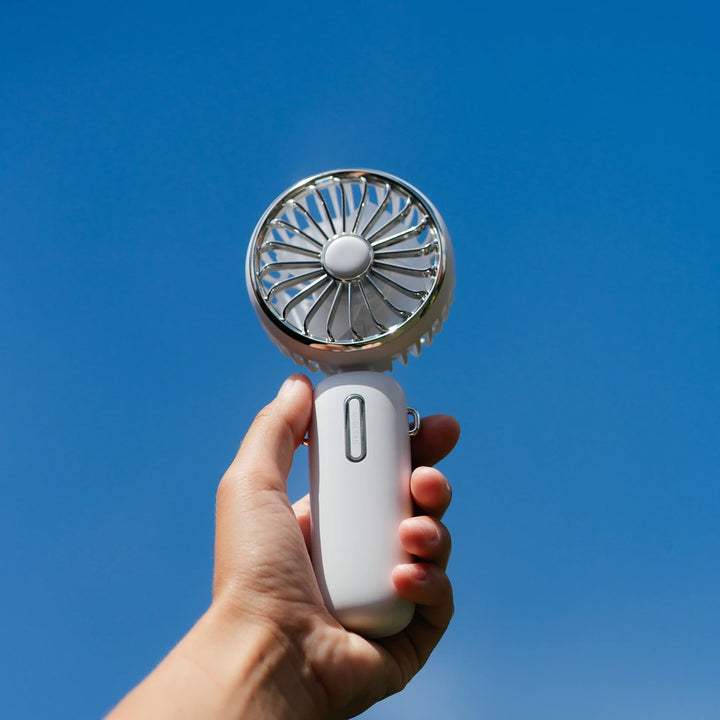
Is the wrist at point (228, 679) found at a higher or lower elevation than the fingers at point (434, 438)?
lower

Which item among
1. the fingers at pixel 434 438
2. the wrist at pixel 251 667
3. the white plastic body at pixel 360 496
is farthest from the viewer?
the fingers at pixel 434 438

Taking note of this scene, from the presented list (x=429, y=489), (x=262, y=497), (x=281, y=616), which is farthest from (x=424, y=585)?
(x=262, y=497)

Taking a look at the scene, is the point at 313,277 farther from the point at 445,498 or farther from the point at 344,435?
the point at 445,498

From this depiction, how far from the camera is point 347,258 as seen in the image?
10.00 feet

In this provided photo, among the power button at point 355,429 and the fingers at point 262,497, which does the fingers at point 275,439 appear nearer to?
the fingers at point 262,497

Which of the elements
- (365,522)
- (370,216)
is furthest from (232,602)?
(370,216)

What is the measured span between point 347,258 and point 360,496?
0.96 metres

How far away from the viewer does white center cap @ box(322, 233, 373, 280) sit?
304cm

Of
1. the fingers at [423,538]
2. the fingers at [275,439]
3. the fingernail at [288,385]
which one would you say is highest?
the fingernail at [288,385]

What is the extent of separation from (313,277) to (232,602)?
1.33 m

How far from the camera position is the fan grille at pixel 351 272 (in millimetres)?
3082

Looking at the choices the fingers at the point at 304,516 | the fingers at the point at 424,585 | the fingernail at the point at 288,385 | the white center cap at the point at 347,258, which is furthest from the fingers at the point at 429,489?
the white center cap at the point at 347,258

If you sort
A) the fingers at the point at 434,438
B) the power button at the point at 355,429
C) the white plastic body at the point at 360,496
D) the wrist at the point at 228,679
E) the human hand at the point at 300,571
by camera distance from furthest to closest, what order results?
the fingers at the point at 434,438 < the power button at the point at 355,429 < the white plastic body at the point at 360,496 < the human hand at the point at 300,571 < the wrist at the point at 228,679

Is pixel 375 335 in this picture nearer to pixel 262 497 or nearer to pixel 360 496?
pixel 360 496
